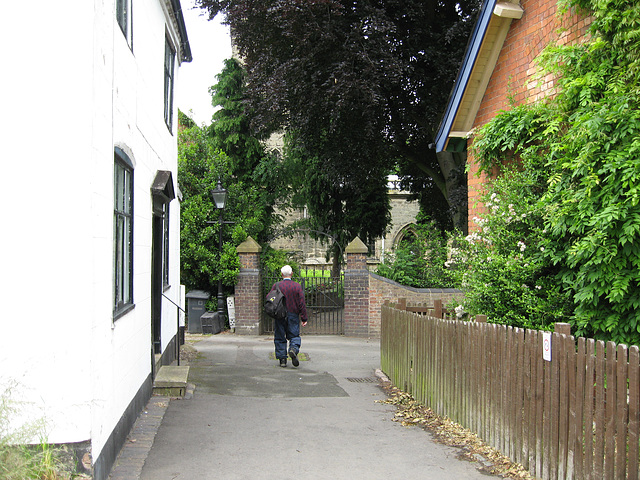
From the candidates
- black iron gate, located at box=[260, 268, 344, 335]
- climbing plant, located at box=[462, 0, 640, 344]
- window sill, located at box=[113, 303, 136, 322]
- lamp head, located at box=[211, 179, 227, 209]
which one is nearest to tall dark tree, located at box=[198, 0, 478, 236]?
lamp head, located at box=[211, 179, 227, 209]

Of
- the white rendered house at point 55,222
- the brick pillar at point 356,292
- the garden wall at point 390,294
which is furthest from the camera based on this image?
the brick pillar at point 356,292

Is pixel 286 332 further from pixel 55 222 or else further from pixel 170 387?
pixel 55 222

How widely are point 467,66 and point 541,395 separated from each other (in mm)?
6138

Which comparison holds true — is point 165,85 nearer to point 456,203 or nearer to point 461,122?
point 461,122

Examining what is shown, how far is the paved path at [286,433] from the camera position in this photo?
5242 mm

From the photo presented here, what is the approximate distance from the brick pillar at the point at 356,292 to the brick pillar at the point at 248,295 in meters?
2.46

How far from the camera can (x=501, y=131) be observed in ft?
27.0

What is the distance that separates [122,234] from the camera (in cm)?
597

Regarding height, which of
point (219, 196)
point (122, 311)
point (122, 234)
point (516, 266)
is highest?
point (219, 196)

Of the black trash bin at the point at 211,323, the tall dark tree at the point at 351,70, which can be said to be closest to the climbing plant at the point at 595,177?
the tall dark tree at the point at 351,70

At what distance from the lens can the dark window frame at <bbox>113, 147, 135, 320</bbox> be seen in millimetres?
5559

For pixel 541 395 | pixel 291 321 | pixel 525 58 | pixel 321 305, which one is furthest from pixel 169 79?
pixel 541 395

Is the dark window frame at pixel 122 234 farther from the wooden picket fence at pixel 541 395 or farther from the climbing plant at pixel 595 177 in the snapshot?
the climbing plant at pixel 595 177

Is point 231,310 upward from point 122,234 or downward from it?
downward
